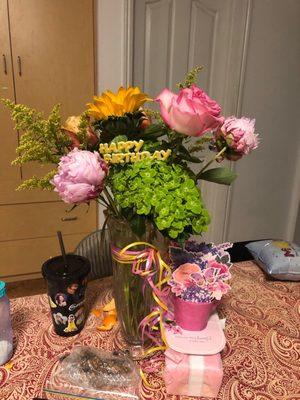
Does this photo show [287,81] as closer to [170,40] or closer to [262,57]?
[262,57]

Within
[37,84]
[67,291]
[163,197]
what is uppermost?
[37,84]

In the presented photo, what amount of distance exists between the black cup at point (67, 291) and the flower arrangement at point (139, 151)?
0.20m

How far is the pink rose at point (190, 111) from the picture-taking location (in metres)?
0.54

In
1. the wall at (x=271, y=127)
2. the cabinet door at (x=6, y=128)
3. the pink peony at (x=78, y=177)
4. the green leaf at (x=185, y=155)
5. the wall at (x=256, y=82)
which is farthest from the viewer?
the wall at (x=271, y=127)

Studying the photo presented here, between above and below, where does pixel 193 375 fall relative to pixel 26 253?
above

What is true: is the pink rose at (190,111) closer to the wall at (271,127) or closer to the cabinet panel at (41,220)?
the cabinet panel at (41,220)

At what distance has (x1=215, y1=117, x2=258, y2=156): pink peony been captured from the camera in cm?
64

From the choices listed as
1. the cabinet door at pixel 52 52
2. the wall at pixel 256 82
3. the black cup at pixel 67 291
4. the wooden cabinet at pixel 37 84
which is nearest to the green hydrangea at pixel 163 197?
the black cup at pixel 67 291

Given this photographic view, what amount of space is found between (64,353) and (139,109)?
570 millimetres


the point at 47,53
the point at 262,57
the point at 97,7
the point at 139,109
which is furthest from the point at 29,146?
the point at 262,57

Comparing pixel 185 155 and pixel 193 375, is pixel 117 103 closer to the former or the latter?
pixel 185 155

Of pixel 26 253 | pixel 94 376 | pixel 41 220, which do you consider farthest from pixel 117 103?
pixel 26 253

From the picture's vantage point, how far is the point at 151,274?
687mm

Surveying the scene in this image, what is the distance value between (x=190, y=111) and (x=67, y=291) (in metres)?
0.48
